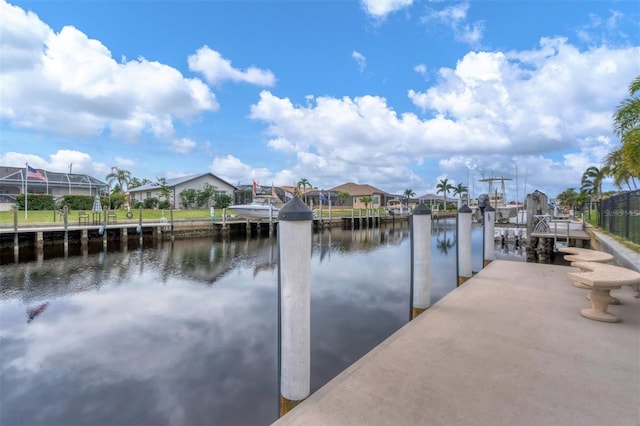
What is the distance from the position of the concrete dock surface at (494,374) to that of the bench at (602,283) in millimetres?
183

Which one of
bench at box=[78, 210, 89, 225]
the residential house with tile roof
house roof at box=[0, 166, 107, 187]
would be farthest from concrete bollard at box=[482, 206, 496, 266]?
the residential house with tile roof

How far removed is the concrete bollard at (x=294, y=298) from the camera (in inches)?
108

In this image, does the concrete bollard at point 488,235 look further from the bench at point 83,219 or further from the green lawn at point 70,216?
the green lawn at point 70,216

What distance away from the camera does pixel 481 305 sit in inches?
187

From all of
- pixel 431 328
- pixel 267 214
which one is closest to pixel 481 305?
pixel 431 328

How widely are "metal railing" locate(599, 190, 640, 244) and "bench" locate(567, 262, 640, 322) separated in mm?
6200

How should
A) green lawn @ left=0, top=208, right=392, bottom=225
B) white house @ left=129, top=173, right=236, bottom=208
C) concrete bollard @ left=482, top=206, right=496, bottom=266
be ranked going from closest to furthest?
concrete bollard @ left=482, top=206, right=496, bottom=266
green lawn @ left=0, top=208, right=392, bottom=225
white house @ left=129, top=173, right=236, bottom=208

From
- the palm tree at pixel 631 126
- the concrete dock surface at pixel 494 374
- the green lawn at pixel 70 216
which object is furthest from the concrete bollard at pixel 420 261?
the green lawn at pixel 70 216

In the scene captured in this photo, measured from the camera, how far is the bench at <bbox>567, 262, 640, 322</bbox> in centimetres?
376

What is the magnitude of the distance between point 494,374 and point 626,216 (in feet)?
34.3

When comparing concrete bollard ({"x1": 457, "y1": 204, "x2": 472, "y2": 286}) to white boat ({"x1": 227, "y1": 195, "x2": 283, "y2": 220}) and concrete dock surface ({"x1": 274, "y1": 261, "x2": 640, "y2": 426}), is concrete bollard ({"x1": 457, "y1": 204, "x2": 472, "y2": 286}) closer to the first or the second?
concrete dock surface ({"x1": 274, "y1": 261, "x2": 640, "y2": 426})

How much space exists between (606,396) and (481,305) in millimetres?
2262

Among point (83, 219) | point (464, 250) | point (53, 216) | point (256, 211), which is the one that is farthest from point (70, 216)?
point (464, 250)

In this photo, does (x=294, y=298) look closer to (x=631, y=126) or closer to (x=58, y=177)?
(x=631, y=126)
